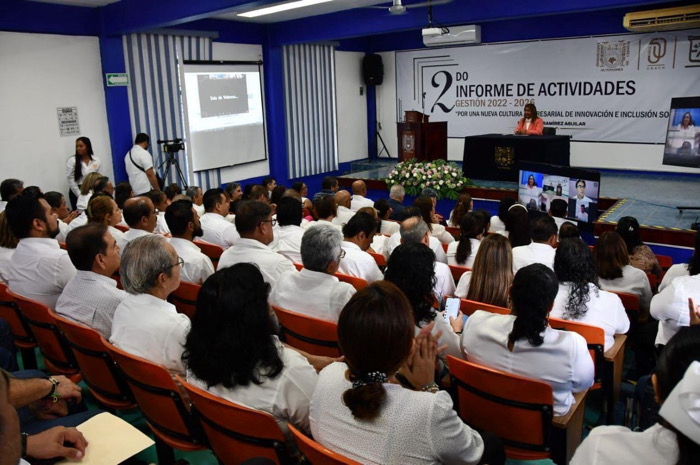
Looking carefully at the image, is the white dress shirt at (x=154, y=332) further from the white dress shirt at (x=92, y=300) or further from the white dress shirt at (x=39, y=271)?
the white dress shirt at (x=39, y=271)

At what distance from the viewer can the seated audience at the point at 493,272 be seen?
2.95m

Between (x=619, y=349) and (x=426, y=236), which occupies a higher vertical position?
(x=426, y=236)

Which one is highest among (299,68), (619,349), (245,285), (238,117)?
(299,68)

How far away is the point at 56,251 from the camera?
137 inches

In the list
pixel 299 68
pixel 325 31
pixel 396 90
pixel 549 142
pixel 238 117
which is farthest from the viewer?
pixel 396 90

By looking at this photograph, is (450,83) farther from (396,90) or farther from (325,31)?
(325,31)

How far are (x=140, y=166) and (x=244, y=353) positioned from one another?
22.2ft

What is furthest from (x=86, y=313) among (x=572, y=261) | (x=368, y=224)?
(x=572, y=261)

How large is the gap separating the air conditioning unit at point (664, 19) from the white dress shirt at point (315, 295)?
318 inches

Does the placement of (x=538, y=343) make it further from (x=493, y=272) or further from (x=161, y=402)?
(x=161, y=402)

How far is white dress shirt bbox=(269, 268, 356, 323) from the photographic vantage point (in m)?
2.89

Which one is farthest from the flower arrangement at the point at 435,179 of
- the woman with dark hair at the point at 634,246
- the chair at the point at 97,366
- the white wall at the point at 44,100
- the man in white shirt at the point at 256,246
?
the chair at the point at 97,366

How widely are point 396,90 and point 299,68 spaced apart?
8.61 ft

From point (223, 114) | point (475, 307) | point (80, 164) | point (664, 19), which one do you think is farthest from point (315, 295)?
point (664, 19)
